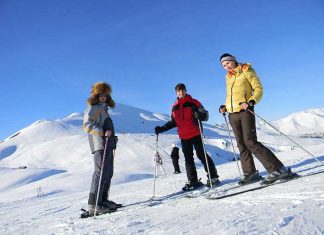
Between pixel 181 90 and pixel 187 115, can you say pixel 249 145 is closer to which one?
pixel 187 115

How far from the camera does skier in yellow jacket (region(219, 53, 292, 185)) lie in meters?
5.76

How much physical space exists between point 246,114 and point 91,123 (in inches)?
100

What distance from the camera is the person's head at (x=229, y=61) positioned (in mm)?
6379

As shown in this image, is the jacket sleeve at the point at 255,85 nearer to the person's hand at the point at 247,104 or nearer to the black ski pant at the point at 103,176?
the person's hand at the point at 247,104

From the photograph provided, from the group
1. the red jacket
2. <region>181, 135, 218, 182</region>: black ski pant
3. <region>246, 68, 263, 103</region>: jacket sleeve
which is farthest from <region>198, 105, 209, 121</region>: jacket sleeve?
<region>246, 68, 263, 103</region>: jacket sleeve

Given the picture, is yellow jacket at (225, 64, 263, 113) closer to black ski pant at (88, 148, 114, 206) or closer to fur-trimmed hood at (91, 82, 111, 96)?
fur-trimmed hood at (91, 82, 111, 96)

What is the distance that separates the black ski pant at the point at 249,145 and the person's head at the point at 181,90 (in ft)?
4.09

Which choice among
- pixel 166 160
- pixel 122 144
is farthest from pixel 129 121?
pixel 166 160

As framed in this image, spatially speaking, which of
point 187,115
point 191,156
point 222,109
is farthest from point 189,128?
point 222,109

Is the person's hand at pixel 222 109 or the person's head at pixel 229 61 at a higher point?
the person's head at pixel 229 61

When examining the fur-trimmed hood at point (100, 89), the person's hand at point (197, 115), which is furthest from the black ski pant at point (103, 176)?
the person's hand at point (197, 115)

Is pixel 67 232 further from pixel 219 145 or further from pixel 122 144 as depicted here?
pixel 219 145

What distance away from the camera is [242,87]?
6.16m

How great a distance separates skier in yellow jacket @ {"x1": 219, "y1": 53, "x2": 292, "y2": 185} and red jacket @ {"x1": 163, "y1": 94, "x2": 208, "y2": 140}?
768 mm
